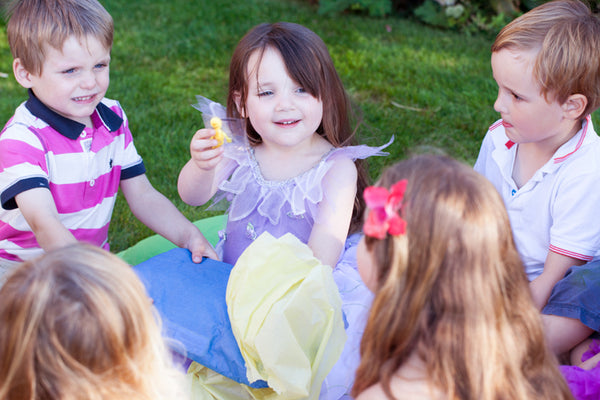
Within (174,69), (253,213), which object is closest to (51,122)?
(253,213)

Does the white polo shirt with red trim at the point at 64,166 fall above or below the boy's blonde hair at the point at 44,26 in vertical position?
below

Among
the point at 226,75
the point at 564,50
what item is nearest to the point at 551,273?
the point at 564,50

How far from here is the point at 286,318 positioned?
152 cm

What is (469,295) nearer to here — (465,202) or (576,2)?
(465,202)

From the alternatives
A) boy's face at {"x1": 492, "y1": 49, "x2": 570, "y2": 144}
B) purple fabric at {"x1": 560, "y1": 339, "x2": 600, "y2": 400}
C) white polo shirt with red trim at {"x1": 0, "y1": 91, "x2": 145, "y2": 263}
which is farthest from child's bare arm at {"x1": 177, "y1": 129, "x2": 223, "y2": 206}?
purple fabric at {"x1": 560, "y1": 339, "x2": 600, "y2": 400}

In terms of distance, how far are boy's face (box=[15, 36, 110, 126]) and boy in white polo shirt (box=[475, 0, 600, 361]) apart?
118cm

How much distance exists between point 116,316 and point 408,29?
3.76 m

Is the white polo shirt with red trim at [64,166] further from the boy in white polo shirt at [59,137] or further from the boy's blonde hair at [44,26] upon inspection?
the boy's blonde hair at [44,26]

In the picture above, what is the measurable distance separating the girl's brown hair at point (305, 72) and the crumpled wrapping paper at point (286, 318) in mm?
482

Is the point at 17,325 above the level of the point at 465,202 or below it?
below

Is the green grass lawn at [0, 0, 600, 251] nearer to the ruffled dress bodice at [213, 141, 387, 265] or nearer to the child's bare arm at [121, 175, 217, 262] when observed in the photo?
the child's bare arm at [121, 175, 217, 262]

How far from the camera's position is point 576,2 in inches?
71.1

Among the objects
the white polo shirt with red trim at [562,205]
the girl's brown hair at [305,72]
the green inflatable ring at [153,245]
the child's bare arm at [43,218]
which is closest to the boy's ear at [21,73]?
the child's bare arm at [43,218]

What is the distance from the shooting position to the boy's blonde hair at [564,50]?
170 centimetres
